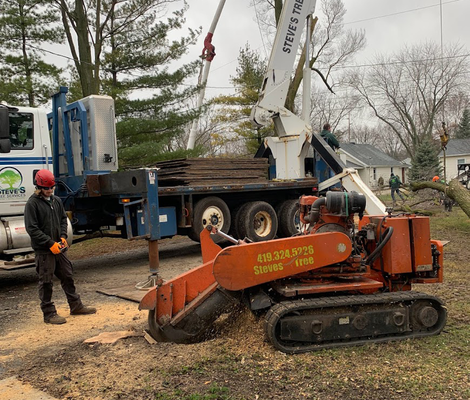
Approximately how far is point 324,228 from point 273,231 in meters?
5.93

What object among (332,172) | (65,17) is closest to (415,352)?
(332,172)

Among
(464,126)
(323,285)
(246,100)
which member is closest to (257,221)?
(323,285)

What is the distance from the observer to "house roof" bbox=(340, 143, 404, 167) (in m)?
53.5

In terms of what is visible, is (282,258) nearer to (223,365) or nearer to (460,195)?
(223,365)

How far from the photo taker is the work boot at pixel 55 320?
5.72 metres

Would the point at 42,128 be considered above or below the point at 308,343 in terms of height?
above

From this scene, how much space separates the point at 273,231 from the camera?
10922 millimetres

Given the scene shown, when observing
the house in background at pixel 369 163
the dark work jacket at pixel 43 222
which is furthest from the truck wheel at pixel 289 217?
the house in background at pixel 369 163

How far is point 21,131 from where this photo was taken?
807cm

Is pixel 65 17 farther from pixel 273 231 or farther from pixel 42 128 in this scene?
pixel 273 231

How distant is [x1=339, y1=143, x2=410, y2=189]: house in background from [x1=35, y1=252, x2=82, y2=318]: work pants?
153 feet

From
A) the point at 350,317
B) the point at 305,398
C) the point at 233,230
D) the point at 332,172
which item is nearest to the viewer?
the point at 305,398

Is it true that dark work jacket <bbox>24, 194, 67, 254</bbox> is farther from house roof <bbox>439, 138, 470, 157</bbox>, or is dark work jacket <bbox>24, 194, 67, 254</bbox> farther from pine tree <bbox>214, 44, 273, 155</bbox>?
house roof <bbox>439, 138, 470, 157</bbox>

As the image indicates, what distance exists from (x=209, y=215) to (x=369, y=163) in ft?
151
